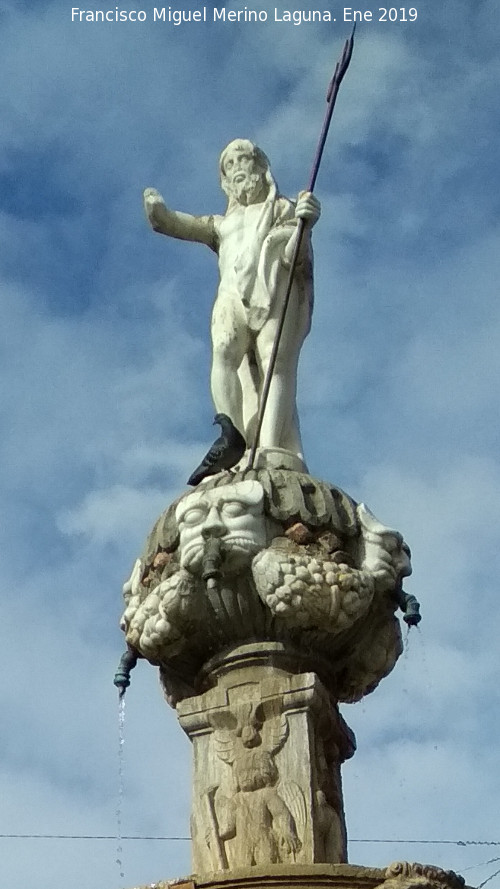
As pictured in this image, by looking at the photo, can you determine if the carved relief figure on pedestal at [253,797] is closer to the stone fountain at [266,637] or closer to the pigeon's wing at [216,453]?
the stone fountain at [266,637]

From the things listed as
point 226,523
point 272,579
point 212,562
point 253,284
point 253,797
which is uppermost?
point 253,284

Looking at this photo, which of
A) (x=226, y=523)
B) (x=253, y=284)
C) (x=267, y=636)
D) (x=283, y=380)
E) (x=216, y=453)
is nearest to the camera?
(x=226, y=523)

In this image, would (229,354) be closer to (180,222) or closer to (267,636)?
(180,222)

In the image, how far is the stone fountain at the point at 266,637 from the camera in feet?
31.4

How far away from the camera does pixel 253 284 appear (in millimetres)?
11844

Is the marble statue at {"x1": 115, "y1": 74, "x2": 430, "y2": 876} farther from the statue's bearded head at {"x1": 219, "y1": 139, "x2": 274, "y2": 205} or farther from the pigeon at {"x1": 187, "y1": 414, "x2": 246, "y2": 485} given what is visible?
the statue's bearded head at {"x1": 219, "y1": 139, "x2": 274, "y2": 205}

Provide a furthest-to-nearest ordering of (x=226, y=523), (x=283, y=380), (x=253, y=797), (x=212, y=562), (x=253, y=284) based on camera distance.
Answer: (x=253, y=284), (x=283, y=380), (x=226, y=523), (x=212, y=562), (x=253, y=797)

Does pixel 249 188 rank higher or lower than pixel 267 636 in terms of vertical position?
higher

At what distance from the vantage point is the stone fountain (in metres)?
9.59

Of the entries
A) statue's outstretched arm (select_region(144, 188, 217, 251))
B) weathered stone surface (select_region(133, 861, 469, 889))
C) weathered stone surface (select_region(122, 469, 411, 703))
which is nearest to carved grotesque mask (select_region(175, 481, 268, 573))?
weathered stone surface (select_region(122, 469, 411, 703))

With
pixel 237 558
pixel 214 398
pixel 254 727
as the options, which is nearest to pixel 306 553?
pixel 237 558

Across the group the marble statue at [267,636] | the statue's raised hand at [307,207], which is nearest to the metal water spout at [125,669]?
the marble statue at [267,636]

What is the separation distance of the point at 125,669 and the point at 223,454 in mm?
1632

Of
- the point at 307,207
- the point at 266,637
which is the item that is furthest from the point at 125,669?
the point at 307,207
